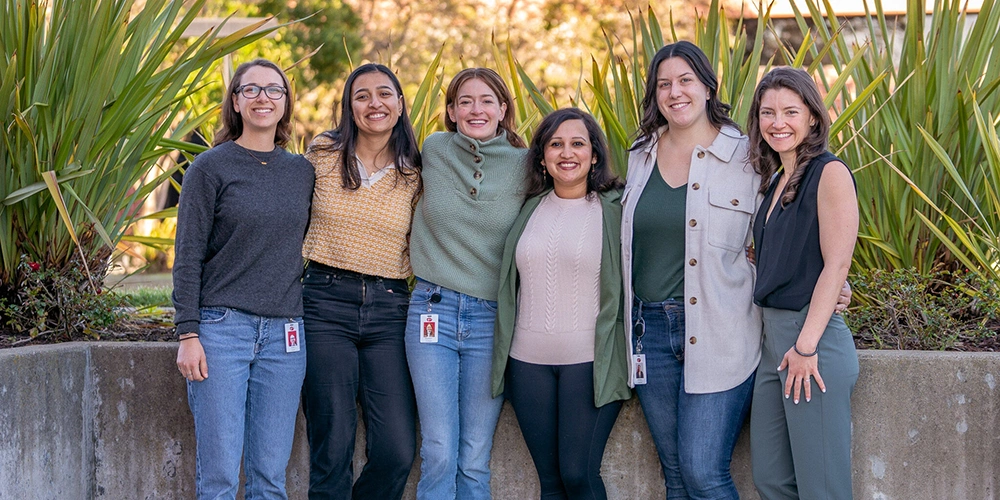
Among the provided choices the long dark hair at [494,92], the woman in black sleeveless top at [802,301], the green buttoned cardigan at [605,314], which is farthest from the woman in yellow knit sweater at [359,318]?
the woman in black sleeveless top at [802,301]

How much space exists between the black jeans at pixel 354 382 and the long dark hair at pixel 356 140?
407mm

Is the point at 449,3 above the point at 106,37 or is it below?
above

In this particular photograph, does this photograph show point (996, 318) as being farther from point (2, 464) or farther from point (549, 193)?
point (2, 464)

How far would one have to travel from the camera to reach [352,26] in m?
13.8

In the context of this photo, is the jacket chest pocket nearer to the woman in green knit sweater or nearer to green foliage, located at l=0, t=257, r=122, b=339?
the woman in green knit sweater

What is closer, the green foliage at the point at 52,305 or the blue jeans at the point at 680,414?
the blue jeans at the point at 680,414

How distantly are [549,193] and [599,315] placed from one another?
49 cm

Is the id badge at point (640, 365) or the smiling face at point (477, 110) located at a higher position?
the smiling face at point (477, 110)

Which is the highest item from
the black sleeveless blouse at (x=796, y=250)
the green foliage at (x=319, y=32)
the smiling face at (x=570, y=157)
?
the green foliage at (x=319, y=32)

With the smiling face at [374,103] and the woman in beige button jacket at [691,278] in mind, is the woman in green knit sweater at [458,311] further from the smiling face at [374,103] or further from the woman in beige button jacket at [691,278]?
the woman in beige button jacket at [691,278]

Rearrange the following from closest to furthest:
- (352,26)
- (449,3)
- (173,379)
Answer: (173,379)
(352,26)
(449,3)

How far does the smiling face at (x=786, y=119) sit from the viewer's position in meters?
2.89

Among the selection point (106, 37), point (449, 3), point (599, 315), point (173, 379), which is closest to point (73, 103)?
point (106, 37)

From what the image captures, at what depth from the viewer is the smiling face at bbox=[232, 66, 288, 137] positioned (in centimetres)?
327
